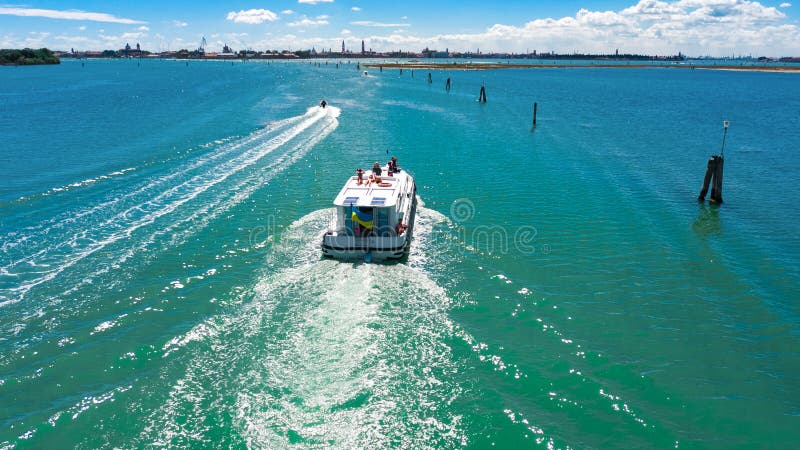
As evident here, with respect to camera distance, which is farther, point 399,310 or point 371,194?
point 371,194

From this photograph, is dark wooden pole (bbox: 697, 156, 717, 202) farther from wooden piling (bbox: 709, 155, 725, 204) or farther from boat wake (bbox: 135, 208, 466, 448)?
boat wake (bbox: 135, 208, 466, 448)

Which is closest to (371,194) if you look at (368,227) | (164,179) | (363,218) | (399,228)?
(363,218)

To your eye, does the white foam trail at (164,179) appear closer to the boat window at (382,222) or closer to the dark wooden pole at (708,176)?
the boat window at (382,222)

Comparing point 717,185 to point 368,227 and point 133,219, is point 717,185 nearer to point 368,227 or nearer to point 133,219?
point 368,227

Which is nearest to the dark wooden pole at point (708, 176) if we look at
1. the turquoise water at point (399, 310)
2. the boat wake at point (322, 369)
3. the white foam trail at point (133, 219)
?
the turquoise water at point (399, 310)

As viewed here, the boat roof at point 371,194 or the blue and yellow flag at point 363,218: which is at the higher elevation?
the boat roof at point 371,194

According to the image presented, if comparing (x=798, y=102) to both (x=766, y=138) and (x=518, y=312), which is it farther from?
(x=518, y=312)

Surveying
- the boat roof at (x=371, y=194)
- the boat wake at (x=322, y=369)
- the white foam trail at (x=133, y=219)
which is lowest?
the boat wake at (x=322, y=369)
